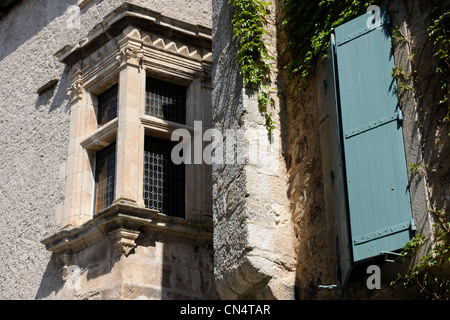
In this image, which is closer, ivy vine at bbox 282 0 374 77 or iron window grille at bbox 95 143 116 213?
ivy vine at bbox 282 0 374 77

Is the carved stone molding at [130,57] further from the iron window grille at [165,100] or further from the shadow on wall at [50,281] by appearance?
the shadow on wall at [50,281]

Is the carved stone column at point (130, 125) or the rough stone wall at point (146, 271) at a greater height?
the carved stone column at point (130, 125)

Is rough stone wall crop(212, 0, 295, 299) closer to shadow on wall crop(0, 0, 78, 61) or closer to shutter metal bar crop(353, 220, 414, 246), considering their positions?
shutter metal bar crop(353, 220, 414, 246)

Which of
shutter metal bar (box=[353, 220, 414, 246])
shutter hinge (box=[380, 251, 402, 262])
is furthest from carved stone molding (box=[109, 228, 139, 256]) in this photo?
shutter hinge (box=[380, 251, 402, 262])

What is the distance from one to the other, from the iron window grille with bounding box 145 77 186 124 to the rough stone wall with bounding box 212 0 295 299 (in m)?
2.84

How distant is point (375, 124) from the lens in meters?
5.18

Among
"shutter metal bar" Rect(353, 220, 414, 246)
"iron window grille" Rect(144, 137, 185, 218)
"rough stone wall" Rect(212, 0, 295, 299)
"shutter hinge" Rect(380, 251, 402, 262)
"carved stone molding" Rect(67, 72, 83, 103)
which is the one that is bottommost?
"shutter hinge" Rect(380, 251, 402, 262)

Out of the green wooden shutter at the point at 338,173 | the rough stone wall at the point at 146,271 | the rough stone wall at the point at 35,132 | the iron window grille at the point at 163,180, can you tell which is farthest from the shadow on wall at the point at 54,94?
the green wooden shutter at the point at 338,173

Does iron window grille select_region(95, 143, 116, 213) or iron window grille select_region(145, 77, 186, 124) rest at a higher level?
iron window grille select_region(145, 77, 186, 124)

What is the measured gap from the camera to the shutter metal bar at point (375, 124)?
16.8 ft

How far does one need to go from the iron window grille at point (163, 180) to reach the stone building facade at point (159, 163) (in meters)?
0.01

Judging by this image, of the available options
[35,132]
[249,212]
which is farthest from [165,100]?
[249,212]

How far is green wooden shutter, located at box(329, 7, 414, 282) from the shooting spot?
4891 mm

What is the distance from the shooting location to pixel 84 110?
9711 mm
